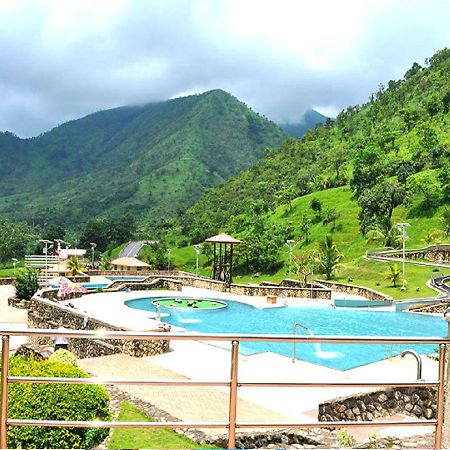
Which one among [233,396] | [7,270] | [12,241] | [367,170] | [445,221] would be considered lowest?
[7,270]

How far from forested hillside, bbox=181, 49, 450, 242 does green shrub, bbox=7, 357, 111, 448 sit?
34.6 meters

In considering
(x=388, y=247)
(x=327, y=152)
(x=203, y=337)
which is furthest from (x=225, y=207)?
(x=203, y=337)

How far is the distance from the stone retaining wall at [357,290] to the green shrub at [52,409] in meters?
18.8

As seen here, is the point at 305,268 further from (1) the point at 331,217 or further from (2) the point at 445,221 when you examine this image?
(1) the point at 331,217

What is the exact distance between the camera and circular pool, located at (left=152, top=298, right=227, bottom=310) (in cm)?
2353

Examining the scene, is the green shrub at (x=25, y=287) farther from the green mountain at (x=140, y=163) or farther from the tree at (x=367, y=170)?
the green mountain at (x=140, y=163)

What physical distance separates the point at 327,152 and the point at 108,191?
2739 inches

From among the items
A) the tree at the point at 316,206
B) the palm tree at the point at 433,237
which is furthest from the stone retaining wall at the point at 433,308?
the tree at the point at 316,206

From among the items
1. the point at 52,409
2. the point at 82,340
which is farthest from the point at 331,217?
the point at 52,409

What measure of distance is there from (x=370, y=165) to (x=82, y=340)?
3952 cm

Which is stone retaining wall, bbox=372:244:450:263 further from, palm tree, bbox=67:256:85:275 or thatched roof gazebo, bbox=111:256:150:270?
palm tree, bbox=67:256:85:275

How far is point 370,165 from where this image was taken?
48.2 m

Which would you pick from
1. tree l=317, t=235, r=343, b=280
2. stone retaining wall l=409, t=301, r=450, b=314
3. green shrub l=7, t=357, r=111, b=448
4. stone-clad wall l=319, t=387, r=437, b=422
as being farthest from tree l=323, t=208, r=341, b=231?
green shrub l=7, t=357, r=111, b=448

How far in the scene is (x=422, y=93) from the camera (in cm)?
7138
